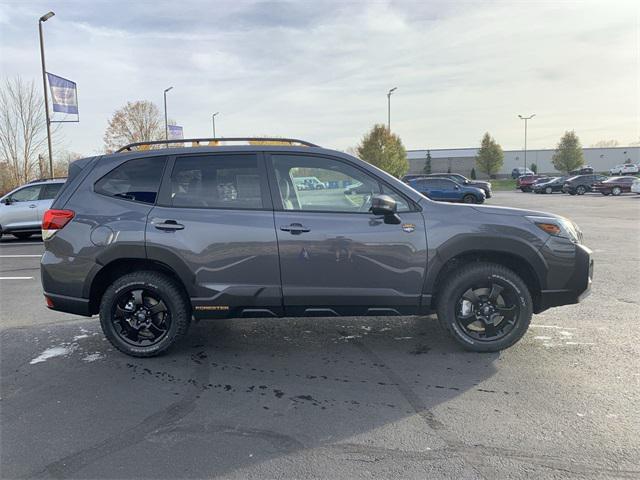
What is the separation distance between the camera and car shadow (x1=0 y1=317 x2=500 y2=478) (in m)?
2.91

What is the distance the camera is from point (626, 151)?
96.1m

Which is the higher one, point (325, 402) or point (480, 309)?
point (480, 309)

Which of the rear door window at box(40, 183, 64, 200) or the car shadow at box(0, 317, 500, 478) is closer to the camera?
the car shadow at box(0, 317, 500, 478)

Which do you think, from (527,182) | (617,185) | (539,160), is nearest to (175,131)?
(527,182)

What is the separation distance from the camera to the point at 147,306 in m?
4.40

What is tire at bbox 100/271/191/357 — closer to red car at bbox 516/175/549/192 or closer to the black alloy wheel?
the black alloy wheel

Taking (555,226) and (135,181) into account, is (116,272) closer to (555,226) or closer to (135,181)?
(135,181)

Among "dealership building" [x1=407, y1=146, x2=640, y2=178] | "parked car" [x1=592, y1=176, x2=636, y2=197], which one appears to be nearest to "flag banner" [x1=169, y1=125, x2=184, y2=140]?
"parked car" [x1=592, y1=176, x2=636, y2=197]

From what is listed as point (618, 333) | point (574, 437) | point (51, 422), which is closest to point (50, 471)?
point (51, 422)

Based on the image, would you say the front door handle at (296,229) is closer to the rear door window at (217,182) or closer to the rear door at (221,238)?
the rear door at (221,238)

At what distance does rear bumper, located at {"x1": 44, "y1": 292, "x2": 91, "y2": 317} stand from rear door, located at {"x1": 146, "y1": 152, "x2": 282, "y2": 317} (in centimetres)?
80

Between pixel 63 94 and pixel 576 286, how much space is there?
72.1ft

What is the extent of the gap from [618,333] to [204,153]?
450 cm

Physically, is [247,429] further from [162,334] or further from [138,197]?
[138,197]
